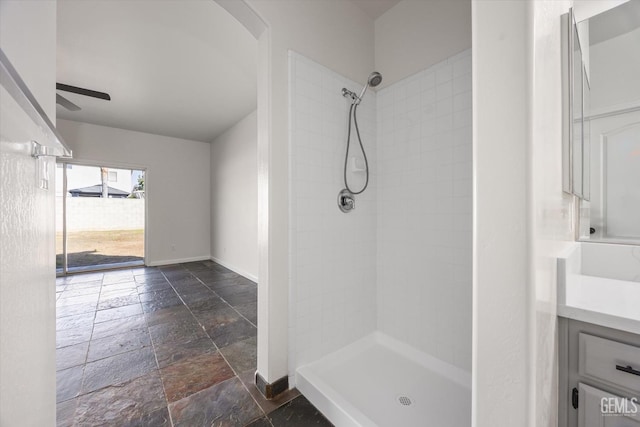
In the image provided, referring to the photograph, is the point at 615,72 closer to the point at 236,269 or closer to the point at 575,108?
the point at 575,108

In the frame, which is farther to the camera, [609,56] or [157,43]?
[157,43]

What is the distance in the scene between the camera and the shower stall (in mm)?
1605

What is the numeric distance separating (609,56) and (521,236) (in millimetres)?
1437

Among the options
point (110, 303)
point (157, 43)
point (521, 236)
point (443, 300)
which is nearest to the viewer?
point (521, 236)

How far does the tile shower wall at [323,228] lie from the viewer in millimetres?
1643

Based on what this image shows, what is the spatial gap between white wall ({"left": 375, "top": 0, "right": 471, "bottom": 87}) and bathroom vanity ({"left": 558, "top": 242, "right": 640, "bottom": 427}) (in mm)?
1610

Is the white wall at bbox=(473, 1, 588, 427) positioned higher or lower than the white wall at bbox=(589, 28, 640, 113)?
lower

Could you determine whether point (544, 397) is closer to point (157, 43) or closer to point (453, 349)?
point (453, 349)

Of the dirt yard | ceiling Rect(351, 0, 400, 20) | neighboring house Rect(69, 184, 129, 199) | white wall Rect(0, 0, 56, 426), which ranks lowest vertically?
the dirt yard

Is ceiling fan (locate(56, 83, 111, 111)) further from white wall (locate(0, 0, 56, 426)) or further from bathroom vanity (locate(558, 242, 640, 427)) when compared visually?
bathroom vanity (locate(558, 242, 640, 427))

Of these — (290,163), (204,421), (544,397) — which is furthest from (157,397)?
(544,397)

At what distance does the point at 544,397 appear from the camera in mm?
662

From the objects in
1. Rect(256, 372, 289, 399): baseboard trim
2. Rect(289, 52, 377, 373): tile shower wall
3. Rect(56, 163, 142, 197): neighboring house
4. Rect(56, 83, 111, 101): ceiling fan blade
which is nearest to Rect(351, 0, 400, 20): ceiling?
Rect(289, 52, 377, 373): tile shower wall

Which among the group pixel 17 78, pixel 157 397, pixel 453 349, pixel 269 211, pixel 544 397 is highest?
pixel 17 78
